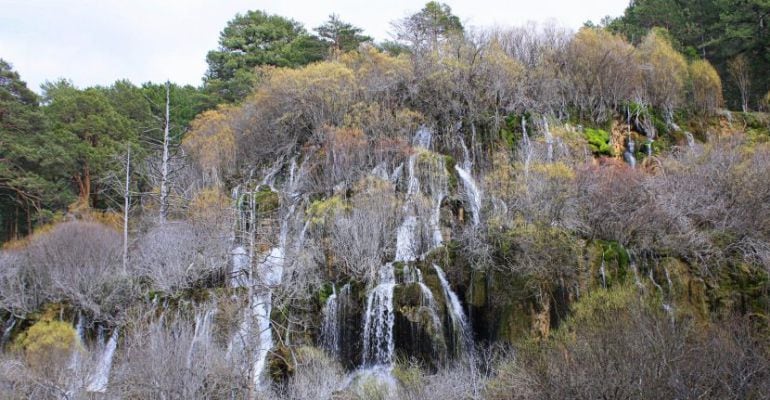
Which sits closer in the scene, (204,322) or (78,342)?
(78,342)

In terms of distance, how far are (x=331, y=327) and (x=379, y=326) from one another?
1629 mm

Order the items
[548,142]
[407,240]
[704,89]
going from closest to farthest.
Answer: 1. [407,240]
2. [548,142]
3. [704,89]

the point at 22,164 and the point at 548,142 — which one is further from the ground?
the point at 22,164

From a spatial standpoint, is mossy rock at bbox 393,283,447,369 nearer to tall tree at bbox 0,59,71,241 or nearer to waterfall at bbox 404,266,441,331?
waterfall at bbox 404,266,441,331

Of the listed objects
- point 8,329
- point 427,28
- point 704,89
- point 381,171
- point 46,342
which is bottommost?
point 8,329

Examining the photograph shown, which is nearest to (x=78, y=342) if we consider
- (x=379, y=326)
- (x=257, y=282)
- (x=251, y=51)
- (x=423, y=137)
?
(x=257, y=282)

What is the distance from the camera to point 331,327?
16.6 metres

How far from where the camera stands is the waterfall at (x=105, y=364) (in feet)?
47.5

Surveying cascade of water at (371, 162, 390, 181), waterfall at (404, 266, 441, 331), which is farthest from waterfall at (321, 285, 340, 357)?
cascade of water at (371, 162, 390, 181)

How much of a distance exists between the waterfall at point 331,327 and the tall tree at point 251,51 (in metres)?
21.8

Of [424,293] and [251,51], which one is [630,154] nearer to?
[424,293]

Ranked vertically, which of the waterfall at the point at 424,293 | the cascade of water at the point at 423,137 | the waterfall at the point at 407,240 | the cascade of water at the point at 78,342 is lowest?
the cascade of water at the point at 78,342

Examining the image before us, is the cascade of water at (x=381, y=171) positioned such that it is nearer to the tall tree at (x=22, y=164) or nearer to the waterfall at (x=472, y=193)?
the waterfall at (x=472, y=193)

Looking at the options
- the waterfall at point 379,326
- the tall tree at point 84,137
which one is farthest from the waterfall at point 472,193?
the tall tree at point 84,137
